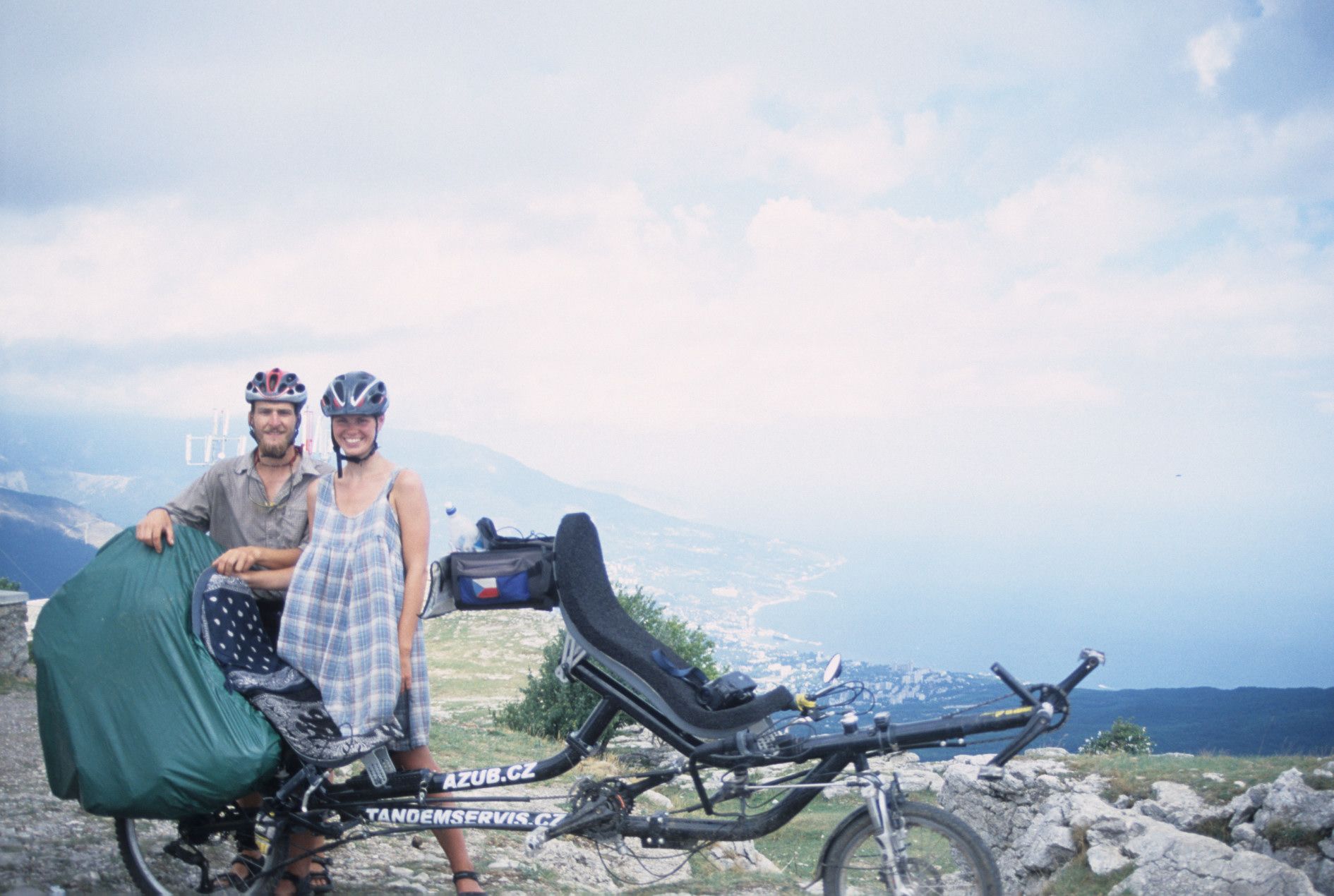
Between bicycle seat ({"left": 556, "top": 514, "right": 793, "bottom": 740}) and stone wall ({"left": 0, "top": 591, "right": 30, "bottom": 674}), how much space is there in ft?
34.8

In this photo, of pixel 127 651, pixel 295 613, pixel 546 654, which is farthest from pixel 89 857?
pixel 546 654

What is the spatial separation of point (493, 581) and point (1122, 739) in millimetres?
19187

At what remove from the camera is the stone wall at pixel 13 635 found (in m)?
11.6

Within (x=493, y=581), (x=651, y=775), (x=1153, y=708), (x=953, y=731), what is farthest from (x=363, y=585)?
(x=1153, y=708)

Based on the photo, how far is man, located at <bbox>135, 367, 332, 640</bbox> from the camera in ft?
15.3

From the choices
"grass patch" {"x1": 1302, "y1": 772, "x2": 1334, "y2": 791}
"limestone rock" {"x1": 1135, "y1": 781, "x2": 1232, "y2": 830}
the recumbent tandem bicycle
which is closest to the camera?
the recumbent tandem bicycle

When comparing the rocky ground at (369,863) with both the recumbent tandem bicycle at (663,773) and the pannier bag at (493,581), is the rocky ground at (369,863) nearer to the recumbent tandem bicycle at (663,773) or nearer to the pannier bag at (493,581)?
the recumbent tandem bicycle at (663,773)

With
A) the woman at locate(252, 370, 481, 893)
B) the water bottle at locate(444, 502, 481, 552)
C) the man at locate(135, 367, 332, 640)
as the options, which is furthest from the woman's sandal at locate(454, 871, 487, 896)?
the water bottle at locate(444, 502, 481, 552)

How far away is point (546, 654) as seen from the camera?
596 inches

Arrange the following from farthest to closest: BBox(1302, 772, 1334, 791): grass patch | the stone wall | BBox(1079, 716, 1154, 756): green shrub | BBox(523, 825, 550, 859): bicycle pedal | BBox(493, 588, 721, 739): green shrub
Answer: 1. BBox(1079, 716, 1154, 756): green shrub
2. BBox(493, 588, 721, 739): green shrub
3. the stone wall
4. BBox(1302, 772, 1334, 791): grass patch
5. BBox(523, 825, 550, 859): bicycle pedal

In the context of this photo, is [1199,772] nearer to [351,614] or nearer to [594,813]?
[594,813]

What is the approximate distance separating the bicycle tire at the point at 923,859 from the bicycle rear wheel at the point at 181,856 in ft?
9.15

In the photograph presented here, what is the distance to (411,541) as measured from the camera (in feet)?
14.5

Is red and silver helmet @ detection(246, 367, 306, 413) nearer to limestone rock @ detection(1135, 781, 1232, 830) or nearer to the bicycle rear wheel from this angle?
the bicycle rear wheel
